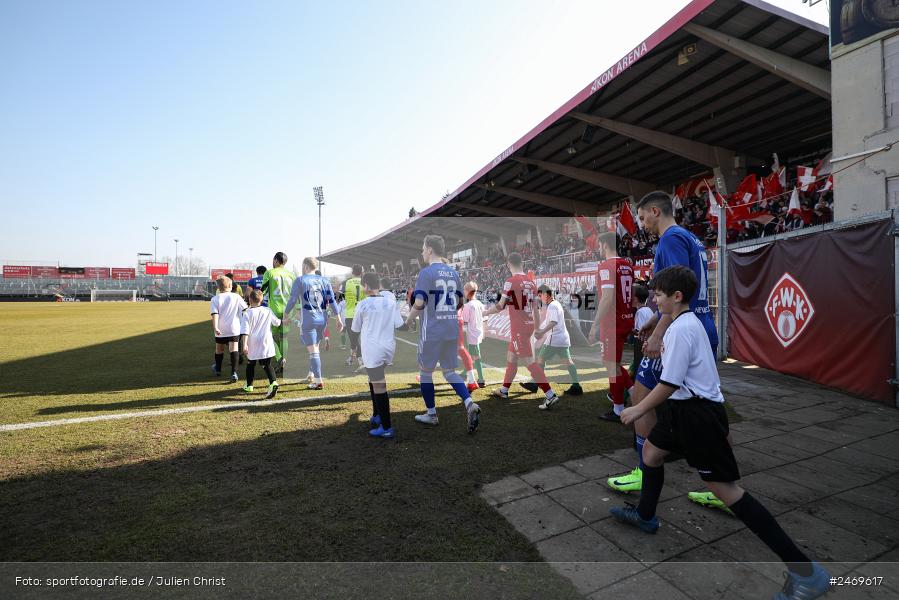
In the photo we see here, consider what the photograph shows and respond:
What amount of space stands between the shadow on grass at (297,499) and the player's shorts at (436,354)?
2.39ft

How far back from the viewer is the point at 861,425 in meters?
4.86

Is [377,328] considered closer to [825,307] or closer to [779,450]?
[779,450]

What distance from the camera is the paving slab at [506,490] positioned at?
123 inches

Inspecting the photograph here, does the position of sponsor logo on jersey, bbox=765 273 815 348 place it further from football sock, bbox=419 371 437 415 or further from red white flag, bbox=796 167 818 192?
red white flag, bbox=796 167 818 192

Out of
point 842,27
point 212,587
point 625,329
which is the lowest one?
point 212,587

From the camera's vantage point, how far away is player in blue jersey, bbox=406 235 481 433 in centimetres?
491

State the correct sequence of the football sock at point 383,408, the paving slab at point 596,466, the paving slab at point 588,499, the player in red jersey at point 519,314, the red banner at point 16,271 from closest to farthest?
the paving slab at point 588,499, the paving slab at point 596,466, the football sock at point 383,408, the player in red jersey at point 519,314, the red banner at point 16,271

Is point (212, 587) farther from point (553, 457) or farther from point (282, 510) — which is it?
point (553, 457)

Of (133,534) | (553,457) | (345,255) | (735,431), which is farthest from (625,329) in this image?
(345,255)

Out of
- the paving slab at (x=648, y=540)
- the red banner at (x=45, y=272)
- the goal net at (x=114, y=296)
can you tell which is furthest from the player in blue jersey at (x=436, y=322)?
the red banner at (x=45, y=272)

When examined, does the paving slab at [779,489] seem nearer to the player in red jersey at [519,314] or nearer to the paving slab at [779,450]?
the paving slab at [779,450]

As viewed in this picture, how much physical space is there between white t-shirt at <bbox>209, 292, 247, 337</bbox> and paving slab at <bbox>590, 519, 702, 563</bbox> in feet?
22.8

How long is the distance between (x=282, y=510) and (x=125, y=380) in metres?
6.40

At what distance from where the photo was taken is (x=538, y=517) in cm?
289
